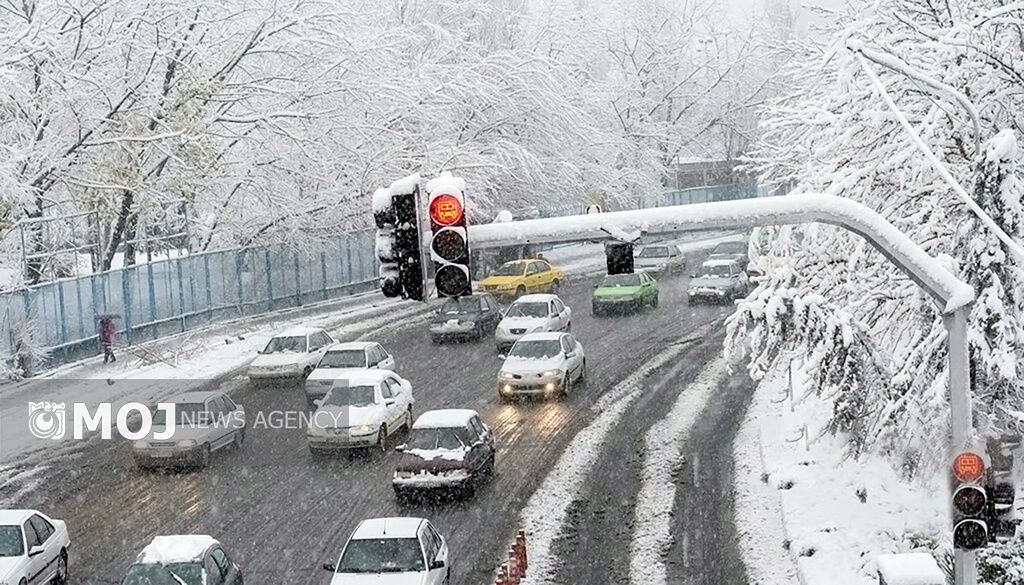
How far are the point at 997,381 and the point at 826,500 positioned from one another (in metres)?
4.07

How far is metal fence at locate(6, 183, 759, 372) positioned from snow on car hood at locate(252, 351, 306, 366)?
679 centimetres

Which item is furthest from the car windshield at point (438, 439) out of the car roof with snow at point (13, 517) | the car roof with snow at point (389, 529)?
the car roof with snow at point (13, 517)

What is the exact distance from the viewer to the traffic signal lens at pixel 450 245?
836 cm

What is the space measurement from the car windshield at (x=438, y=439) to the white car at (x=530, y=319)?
12.9 m

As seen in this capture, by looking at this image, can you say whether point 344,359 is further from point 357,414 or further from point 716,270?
point 716,270

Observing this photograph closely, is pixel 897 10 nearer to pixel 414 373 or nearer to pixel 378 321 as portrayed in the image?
pixel 414 373

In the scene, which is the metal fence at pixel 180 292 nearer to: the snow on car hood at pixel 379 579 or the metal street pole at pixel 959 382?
the snow on car hood at pixel 379 579

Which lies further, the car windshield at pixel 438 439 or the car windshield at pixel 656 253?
the car windshield at pixel 656 253

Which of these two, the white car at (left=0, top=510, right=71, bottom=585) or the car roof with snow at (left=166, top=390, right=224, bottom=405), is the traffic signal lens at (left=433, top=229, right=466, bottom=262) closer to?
the white car at (left=0, top=510, right=71, bottom=585)

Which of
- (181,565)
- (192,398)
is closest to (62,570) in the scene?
(181,565)

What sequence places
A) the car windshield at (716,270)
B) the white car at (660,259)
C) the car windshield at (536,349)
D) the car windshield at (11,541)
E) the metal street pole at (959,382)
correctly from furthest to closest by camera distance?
the white car at (660,259) < the car windshield at (716,270) < the car windshield at (536,349) < the car windshield at (11,541) < the metal street pole at (959,382)

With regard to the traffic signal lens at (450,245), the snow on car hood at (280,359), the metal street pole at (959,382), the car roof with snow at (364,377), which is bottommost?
the snow on car hood at (280,359)

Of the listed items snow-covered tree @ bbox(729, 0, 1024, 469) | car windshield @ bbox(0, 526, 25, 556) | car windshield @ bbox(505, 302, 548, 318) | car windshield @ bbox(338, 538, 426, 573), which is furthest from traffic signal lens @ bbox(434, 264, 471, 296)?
car windshield @ bbox(505, 302, 548, 318)

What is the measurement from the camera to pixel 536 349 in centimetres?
2938
